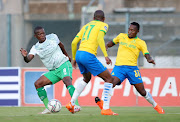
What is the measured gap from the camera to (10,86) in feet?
44.1

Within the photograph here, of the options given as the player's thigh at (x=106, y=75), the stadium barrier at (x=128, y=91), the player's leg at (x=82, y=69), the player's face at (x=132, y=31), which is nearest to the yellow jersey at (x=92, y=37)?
the player's leg at (x=82, y=69)

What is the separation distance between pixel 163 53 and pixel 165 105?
1.67 m

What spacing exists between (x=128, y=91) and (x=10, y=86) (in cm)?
321

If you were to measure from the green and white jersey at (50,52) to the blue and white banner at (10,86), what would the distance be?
404 centimetres

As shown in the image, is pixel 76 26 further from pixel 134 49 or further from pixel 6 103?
pixel 134 49

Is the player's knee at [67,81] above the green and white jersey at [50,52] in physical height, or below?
below

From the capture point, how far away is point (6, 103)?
43.8 feet

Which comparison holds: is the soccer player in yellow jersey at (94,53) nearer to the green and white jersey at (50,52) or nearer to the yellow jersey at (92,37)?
the yellow jersey at (92,37)

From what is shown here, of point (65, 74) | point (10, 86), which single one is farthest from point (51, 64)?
point (10, 86)

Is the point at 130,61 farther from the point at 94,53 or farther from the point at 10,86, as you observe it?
the point at 10,86

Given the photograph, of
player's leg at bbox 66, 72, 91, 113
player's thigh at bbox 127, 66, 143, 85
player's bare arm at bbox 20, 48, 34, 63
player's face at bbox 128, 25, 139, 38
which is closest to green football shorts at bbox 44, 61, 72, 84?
player's leg at bbox 66, 72, 91, 113

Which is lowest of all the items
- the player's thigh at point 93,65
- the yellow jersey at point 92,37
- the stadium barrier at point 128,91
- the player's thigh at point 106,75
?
the stadium barrier at point 128,91

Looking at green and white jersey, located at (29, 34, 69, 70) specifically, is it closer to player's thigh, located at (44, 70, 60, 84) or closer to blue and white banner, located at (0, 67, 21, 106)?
player's thigh, located at (44, 70, 60, 84)

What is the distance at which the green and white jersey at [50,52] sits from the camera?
9500 millimetres
